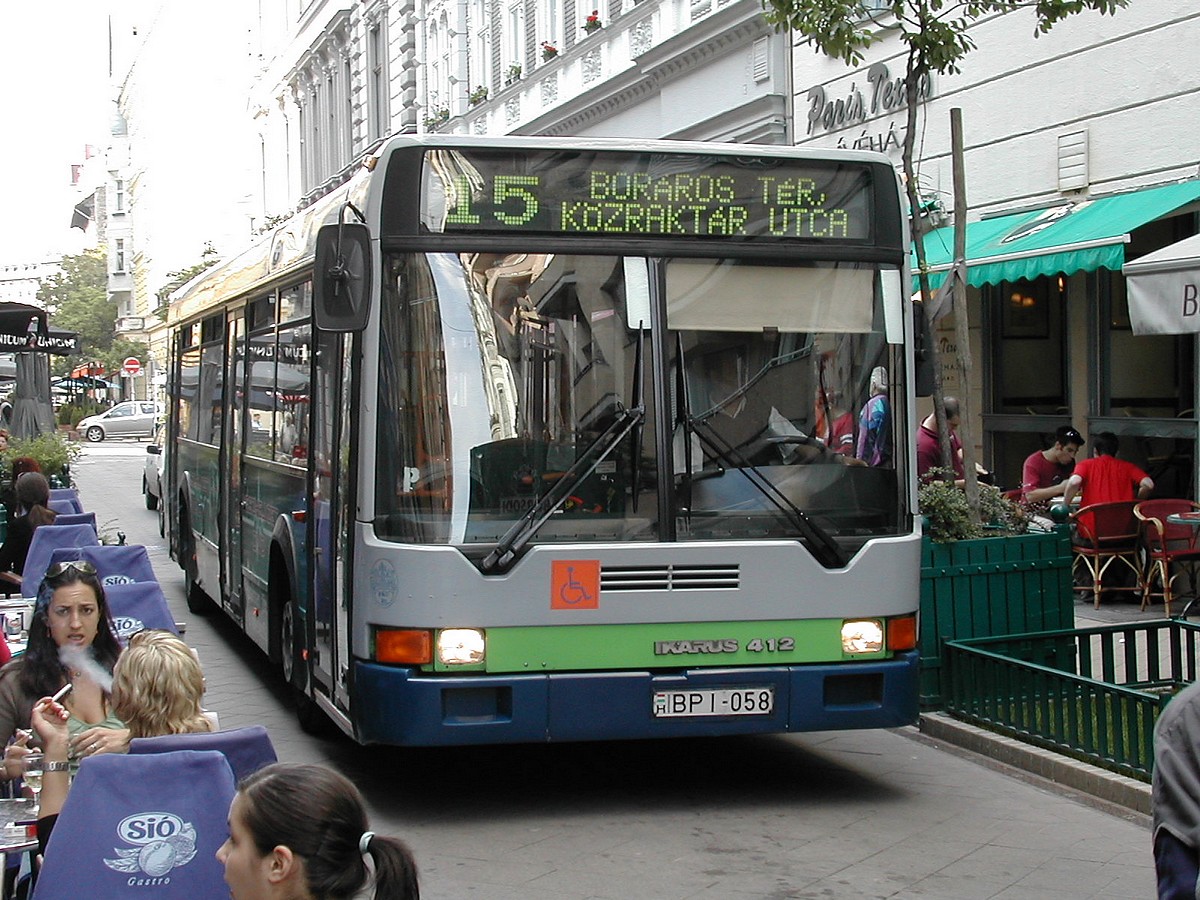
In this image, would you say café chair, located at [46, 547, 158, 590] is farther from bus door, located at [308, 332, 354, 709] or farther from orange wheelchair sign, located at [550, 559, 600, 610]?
orange wheelchair sign, located at [550, 559, 600, 610]

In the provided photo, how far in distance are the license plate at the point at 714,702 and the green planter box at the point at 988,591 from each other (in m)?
2.15

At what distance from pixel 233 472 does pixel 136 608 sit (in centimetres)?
416

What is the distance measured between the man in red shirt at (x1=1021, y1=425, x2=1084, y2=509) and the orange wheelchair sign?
7742mm

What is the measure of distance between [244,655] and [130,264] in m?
88.3

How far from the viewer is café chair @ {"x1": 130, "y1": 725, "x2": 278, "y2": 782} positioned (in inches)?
179

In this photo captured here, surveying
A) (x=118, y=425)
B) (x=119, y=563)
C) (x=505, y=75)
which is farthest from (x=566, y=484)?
(x=118, y=425)

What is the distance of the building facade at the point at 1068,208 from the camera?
13727 mm

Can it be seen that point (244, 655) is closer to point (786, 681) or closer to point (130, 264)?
point (786, 681)

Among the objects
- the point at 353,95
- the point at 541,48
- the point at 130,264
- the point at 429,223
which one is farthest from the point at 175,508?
the point at 130,264

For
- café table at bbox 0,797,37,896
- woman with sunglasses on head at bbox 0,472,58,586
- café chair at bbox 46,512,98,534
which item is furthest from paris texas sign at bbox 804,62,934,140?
café table at bbox 0,797,37,896

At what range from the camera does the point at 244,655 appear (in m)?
12.8

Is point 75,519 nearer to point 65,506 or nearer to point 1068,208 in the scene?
point 65,506

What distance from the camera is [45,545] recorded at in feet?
35.6

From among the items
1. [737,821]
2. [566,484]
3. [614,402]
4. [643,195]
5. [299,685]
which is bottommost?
[737,821]
